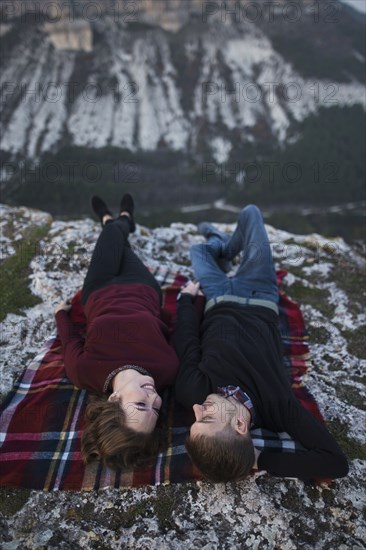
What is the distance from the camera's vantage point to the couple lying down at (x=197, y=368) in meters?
3.68

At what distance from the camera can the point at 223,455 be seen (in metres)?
3.47

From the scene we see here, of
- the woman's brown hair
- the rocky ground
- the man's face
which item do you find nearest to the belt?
the rocky ground

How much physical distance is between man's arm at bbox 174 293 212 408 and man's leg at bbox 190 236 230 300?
47 centimetres

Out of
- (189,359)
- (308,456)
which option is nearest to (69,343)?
(189,359)

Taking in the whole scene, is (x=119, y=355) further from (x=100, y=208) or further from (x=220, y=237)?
(x=100, y=208)

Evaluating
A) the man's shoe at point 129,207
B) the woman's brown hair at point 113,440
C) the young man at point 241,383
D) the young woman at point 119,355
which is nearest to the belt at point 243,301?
the young man at point 241,383

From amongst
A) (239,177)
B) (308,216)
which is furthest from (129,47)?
(308,216)

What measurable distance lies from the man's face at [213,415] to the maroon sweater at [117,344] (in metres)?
0.68

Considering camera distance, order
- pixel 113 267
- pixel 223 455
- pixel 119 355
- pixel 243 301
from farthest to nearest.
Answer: pixel 113 267 → pixel 243 301 → pixel 119 355 → pixel 223 455

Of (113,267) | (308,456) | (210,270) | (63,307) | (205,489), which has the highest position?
(113,267)

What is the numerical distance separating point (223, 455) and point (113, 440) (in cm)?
110

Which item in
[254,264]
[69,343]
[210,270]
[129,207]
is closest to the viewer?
[69,343]

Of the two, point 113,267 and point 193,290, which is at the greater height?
point 113,267

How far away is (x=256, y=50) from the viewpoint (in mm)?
90062
